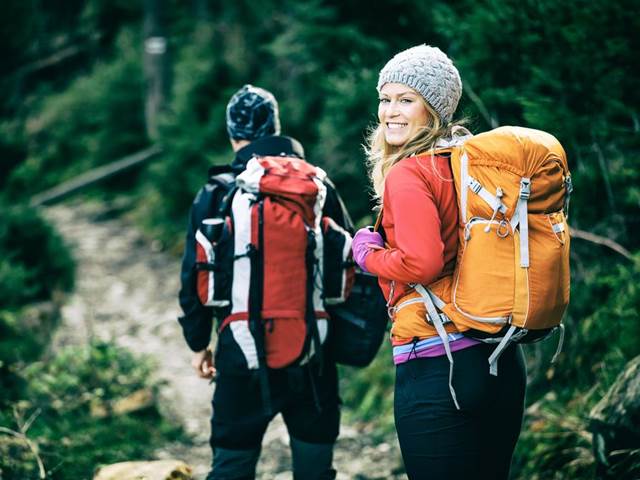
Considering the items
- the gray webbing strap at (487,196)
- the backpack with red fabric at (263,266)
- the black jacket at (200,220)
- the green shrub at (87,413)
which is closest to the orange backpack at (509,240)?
the gray webbing strap at (487,196)

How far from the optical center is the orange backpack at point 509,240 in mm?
2107

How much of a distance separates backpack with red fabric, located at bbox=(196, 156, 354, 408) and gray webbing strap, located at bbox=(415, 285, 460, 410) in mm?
842

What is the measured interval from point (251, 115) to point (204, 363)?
123 cm

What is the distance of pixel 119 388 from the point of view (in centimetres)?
554

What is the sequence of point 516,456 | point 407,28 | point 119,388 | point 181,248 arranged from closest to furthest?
point 516,456 → point 119,388 → point 407,28 → point 181,248

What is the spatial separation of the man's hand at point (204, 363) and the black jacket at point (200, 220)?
0.05 m

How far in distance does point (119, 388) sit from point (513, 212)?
14.2 ft

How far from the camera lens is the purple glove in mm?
2393

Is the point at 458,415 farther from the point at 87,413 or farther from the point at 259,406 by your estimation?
the point at 87,413

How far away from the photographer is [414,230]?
7.11 feet

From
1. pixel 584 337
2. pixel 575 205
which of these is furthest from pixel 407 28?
pixel 584 337

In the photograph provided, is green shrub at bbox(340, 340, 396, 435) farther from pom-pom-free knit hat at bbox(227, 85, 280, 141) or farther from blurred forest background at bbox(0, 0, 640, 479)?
pom-pom-free knit hat at bbox(227, 85, 280, 141)

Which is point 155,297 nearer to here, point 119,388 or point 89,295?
point 89,295

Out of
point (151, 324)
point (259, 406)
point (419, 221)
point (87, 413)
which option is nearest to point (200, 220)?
point (259, 406)
